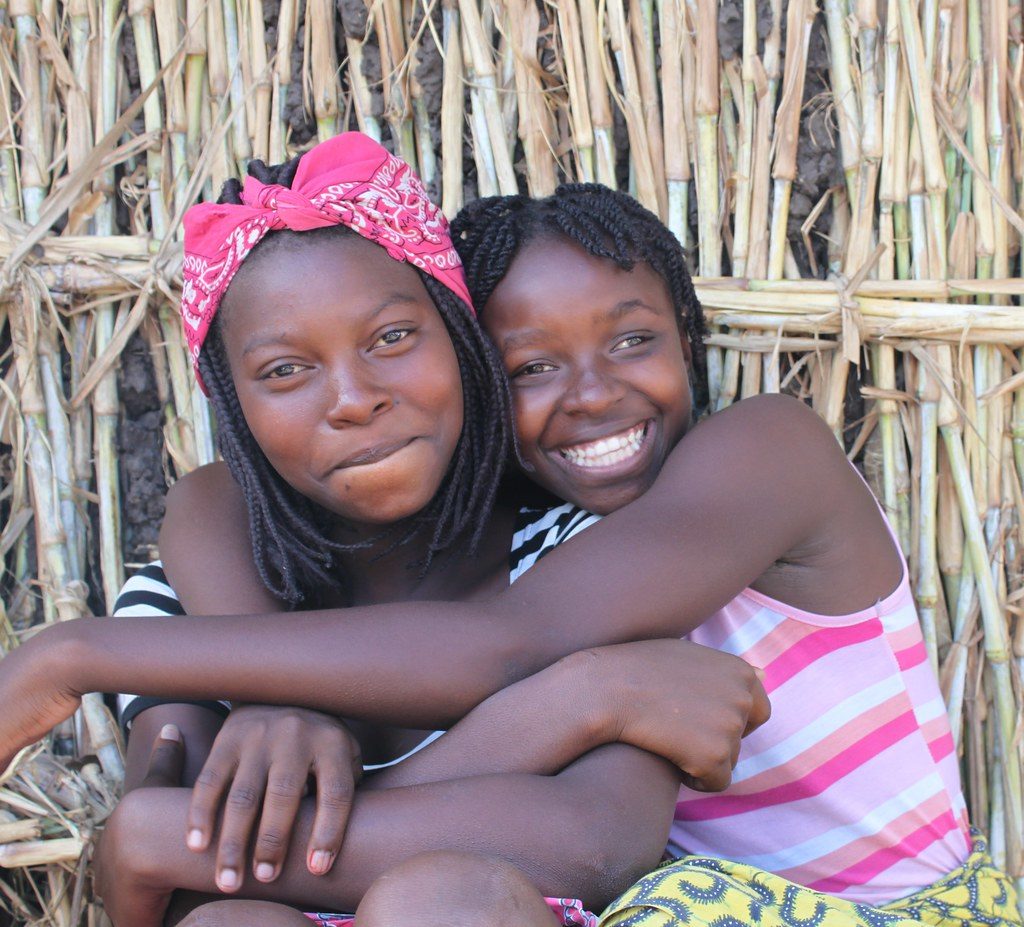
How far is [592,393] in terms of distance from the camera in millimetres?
1694

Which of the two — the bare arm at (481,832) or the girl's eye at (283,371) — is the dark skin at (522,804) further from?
the girl's eye at (283,371)

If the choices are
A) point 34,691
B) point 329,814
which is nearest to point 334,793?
point 329,814

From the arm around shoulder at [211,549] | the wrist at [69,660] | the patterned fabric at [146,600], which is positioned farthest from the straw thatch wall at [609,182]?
the wrist at [69,660]

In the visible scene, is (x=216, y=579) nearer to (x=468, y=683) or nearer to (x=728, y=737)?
(x=468, y=683)

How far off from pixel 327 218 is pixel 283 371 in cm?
21

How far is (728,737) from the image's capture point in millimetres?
1386

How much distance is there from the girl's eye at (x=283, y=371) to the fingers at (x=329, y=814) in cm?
51

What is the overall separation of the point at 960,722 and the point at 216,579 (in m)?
1.17

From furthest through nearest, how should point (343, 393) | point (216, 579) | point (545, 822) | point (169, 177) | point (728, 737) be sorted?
point (169, 177)
point (216, 579)
point (343, 393)
point (728, 737)
point (545, 822)

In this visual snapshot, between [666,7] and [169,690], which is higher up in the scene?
[666,7]

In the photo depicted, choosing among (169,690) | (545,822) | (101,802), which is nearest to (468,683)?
(545,822)

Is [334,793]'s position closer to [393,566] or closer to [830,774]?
[393,566]

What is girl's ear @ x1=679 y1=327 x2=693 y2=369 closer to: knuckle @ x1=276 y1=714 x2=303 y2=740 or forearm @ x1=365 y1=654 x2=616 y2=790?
forearm @ x1=365 y1=654 x2=616 y2=790

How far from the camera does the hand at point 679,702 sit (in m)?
1.36
